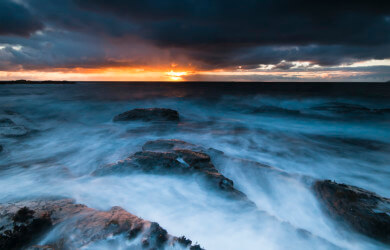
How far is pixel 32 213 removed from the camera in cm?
290

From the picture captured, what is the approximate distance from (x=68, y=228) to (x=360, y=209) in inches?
195

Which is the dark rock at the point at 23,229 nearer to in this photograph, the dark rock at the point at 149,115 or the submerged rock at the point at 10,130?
the submerged rock at the point at 10,130

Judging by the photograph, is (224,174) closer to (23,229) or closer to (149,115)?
(23,229)

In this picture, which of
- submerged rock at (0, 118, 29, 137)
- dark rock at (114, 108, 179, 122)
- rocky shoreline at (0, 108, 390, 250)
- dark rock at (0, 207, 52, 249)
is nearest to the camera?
dark rock at (0, 207, 52, 249)

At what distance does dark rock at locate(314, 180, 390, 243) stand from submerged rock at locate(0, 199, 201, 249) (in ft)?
10.1

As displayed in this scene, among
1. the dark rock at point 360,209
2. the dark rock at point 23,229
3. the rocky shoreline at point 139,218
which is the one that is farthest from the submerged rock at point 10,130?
the dark rock at point 360,209

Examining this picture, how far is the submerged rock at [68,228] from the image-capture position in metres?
2.48

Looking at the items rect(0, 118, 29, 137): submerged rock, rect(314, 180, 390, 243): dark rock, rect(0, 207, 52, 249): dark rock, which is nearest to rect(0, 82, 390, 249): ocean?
rect(0, 118, 29, 137): submerged rock

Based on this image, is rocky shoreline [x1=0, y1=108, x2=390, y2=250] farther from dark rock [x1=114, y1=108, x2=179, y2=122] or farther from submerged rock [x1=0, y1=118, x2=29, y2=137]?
dark rock [x1=114, y1=108, x2=179, y2=122]

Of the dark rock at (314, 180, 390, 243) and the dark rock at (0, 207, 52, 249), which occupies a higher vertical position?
the dark rock at (0, 207, 52, 249)

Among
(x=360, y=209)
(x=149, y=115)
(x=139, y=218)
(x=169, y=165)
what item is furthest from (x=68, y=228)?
(x=149, y=115)

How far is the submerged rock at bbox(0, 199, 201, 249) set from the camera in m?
2.48

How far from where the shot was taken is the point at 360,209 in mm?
3400

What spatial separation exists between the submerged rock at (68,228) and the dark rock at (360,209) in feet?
10.1
